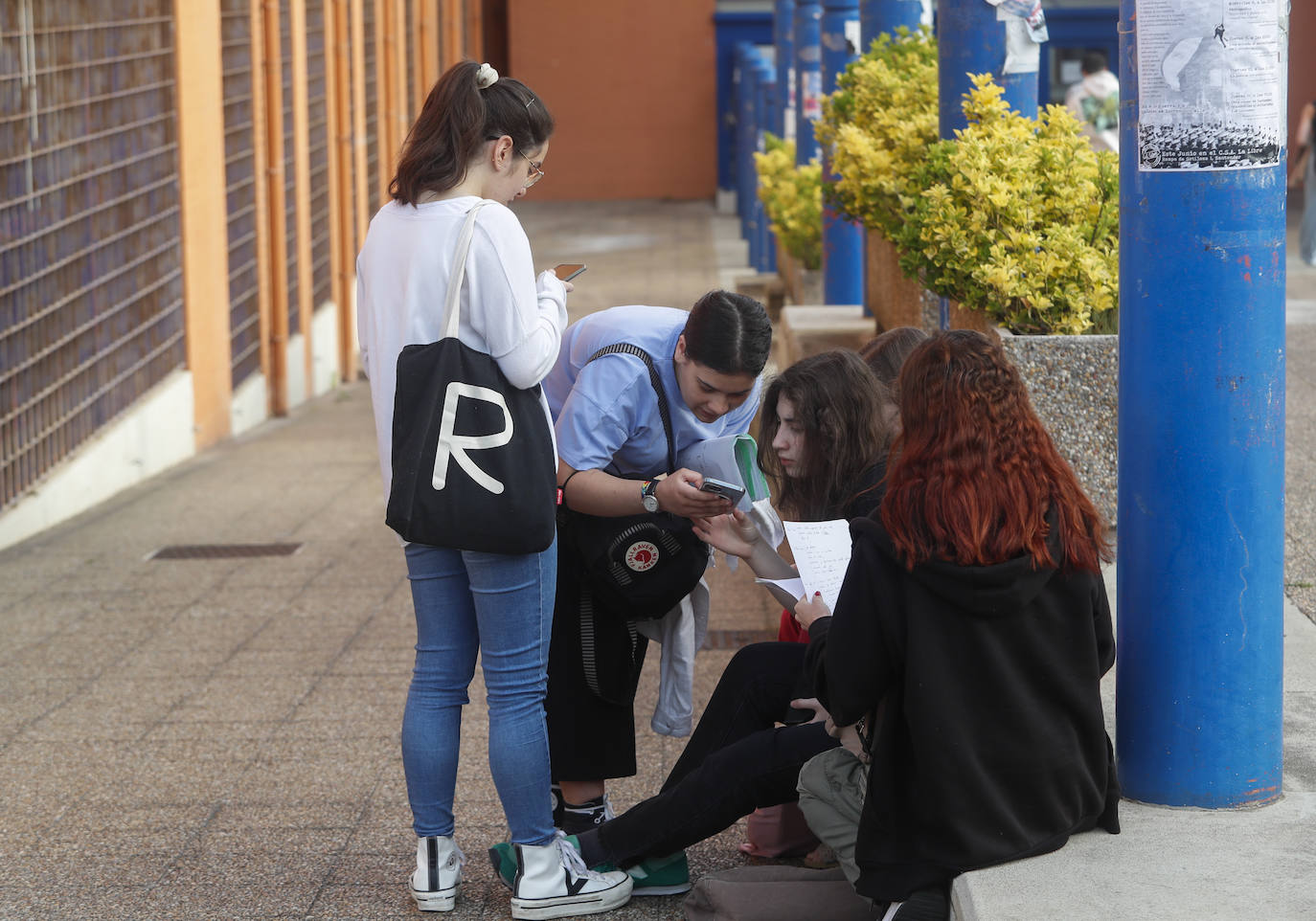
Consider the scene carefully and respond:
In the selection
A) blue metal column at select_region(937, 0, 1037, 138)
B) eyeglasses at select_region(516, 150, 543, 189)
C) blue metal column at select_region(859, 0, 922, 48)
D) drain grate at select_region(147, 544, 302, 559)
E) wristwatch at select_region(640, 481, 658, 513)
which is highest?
blue metal column at select_region(859, 0, 922, 48)

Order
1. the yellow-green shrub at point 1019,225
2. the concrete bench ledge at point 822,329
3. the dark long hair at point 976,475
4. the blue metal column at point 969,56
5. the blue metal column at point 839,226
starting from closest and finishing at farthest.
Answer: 1. the dark long hair at point 976,475
2. the yellow-green shrub at point 1019,225
3. the blue metal column at point 969,56
4. the concrete bench ledge at point 822,329
5. the blue metal column at point 839,226

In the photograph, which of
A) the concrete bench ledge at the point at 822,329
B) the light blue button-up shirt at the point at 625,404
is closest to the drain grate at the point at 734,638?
the light blue button-up shirt at the point at 625,404

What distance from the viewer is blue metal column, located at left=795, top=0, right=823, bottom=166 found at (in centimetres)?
1158

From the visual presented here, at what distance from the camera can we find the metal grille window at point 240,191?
412 inches

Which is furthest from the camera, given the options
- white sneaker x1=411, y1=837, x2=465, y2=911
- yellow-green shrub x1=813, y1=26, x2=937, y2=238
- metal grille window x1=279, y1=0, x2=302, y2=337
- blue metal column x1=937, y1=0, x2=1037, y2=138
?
metal grille window x1=279, y1=0, x2=302, y2=337

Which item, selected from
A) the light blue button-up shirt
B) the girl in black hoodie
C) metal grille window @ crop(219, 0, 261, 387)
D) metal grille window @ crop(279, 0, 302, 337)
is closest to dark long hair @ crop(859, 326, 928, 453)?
the light blue button-up shirt

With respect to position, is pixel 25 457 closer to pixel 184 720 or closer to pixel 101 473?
pixel 101 473

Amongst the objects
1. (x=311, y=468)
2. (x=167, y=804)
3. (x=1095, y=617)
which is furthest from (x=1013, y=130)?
(x=311, y=468)

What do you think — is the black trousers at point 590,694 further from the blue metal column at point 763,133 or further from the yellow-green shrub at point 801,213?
the blue metal column at point 763,133

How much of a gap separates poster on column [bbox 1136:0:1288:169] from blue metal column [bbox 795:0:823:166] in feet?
28.7

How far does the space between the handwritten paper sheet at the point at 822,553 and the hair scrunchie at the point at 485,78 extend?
1010 millimetres

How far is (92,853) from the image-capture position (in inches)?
146

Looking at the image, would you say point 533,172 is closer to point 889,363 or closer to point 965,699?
point 889,363

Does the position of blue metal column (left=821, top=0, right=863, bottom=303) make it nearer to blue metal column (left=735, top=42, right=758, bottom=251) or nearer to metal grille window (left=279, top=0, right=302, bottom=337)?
metal grille window (left=279, top=0, right=302, bottom=337)
